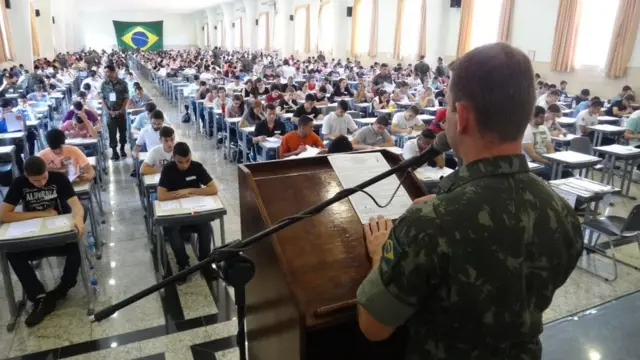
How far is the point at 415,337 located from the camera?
1060 millimetres

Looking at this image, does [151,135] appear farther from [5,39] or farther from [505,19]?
[5,39]

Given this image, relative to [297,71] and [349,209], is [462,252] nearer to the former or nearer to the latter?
[349,209]

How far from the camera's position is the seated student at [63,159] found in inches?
178

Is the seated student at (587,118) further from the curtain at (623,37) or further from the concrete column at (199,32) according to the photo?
the concrete column at (199,32)

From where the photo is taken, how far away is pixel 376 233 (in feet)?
4.45

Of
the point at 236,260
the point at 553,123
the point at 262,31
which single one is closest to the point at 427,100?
the point at 553,123

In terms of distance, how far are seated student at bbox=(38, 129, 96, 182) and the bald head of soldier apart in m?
4.31

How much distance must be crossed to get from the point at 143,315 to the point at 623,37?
1115 centimetres

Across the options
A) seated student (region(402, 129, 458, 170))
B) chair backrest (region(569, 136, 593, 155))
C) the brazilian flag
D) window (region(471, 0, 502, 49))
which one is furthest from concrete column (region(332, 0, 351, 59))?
the brazilian flag

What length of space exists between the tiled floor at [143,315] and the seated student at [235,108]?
12.1 ft

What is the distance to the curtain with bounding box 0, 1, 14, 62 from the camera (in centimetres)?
1662

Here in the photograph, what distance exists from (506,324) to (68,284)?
3.55m

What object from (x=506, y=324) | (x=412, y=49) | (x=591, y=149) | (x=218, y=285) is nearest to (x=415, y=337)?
(x=506, y=324)

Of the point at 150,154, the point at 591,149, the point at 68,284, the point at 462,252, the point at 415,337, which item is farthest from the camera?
the point at 591,149
